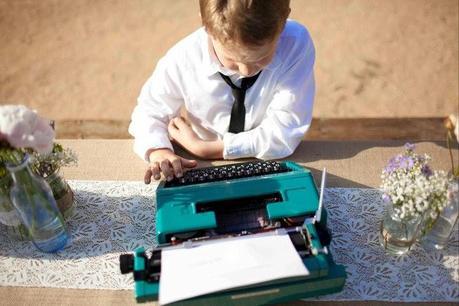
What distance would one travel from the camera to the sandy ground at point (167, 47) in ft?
8.43

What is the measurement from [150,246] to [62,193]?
0.27 m

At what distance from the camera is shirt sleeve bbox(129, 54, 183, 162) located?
129 cm

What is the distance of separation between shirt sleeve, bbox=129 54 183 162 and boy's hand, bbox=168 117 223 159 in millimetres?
45

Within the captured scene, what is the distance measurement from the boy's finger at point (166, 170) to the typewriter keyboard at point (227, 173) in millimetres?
27

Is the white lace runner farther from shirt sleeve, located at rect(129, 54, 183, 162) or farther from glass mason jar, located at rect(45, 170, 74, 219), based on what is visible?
shirt sleeve, located at rect(129, 54, 183, 162)

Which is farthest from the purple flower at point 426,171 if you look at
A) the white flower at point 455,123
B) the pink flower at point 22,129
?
the pink flower at point 22,129

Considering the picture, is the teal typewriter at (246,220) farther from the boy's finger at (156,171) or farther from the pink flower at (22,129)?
the pink flower at (22,129)

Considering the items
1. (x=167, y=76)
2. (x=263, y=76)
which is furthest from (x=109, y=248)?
(x=263, y=76)

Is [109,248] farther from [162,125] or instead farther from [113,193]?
[162,125]

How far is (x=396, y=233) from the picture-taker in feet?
3.21

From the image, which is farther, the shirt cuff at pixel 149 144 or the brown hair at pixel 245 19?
the shirt cuff at pixel 149 144

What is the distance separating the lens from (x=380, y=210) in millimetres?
1102

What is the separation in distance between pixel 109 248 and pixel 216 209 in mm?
293

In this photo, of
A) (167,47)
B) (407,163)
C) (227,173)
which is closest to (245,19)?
(227,173)
